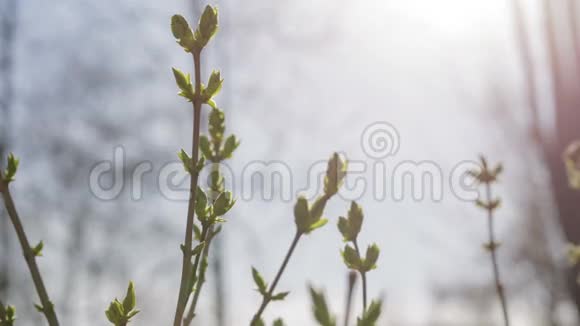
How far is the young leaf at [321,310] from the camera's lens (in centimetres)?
48

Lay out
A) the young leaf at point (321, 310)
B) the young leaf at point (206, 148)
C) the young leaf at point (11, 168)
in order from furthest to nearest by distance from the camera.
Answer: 1. the young leaf at point (206, 148)
2. the young leaf at point (11, 168)
3. the young leaf at point (321, 310)

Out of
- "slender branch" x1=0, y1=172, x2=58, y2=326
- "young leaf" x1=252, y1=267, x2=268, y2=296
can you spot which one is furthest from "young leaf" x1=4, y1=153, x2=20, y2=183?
"young leaf" x1=252, y1=267, x2=268, y2=296

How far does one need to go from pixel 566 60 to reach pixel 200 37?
507cm

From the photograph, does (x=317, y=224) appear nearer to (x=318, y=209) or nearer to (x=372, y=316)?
(x=318, y=209)

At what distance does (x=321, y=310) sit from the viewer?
1.59 feet

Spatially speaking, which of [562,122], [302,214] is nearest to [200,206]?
[302,214]

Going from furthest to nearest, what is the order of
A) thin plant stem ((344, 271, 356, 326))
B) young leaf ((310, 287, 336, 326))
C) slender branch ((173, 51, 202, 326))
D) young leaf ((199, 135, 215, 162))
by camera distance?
young leaf ((199, 135, 215, 162)), slender branch ((173, 51, 202, 326)), thin plant stem ((344, 271, 356, 326)), young leaf ((310, 287, 336, 326))

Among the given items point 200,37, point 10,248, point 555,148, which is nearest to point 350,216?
point 200,37

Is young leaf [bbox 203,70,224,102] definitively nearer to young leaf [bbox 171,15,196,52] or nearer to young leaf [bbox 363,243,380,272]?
young leaf [bbox 171,15,196,52]

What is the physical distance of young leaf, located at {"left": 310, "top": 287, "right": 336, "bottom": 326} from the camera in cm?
48

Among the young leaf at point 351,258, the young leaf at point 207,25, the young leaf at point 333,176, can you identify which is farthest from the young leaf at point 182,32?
the young leaf at point 351,258

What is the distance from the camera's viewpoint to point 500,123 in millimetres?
12352

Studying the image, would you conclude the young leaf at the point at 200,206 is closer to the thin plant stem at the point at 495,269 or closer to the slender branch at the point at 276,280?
the slender branch at the point at 276,280

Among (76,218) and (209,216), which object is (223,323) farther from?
Result: (209,216)
